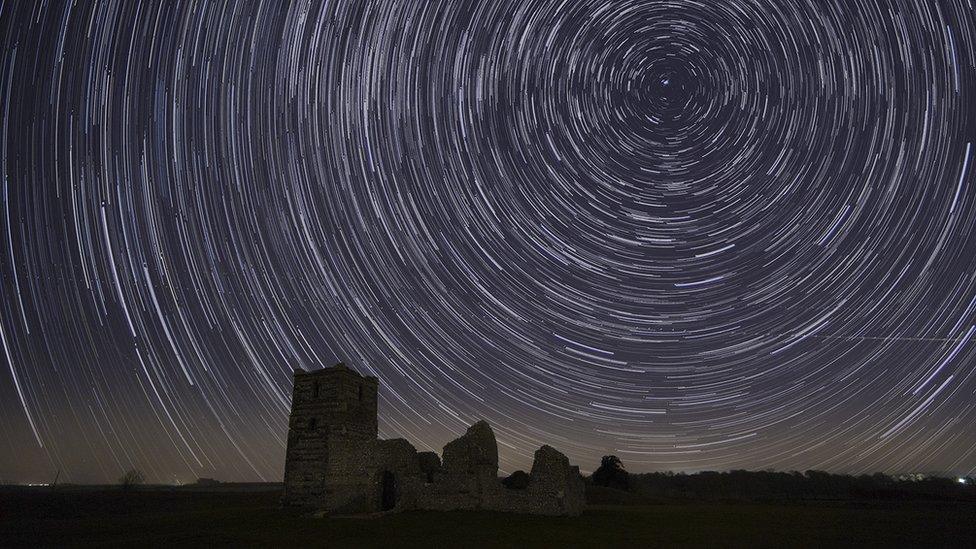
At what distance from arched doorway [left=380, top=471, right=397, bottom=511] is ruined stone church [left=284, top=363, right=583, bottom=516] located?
4 cm

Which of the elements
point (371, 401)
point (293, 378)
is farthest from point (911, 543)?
point (293, 378)

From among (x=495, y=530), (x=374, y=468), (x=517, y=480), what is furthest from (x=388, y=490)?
(x=517, y=480)

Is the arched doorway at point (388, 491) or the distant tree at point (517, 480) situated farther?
the distant tree at point (517, 480)

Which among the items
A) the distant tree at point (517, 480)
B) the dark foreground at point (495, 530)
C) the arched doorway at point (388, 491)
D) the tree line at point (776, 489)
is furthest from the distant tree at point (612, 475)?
the arched doorway at point (388, 491)

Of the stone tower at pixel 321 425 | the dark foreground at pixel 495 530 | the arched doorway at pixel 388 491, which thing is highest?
the stone tower at pixel 321 425

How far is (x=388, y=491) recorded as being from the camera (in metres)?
25.6

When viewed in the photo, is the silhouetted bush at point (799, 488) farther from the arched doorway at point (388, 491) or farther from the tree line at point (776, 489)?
the arched doorway at point (388, 491)

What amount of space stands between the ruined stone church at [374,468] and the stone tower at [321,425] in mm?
41

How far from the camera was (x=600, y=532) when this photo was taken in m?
18.9

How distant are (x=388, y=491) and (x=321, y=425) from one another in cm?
410

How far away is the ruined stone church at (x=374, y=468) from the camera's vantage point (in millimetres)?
23422

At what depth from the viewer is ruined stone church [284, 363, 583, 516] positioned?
23.4 m

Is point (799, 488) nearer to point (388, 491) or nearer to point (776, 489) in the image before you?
point (776, 489)

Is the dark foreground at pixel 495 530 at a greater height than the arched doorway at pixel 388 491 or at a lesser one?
lesser
